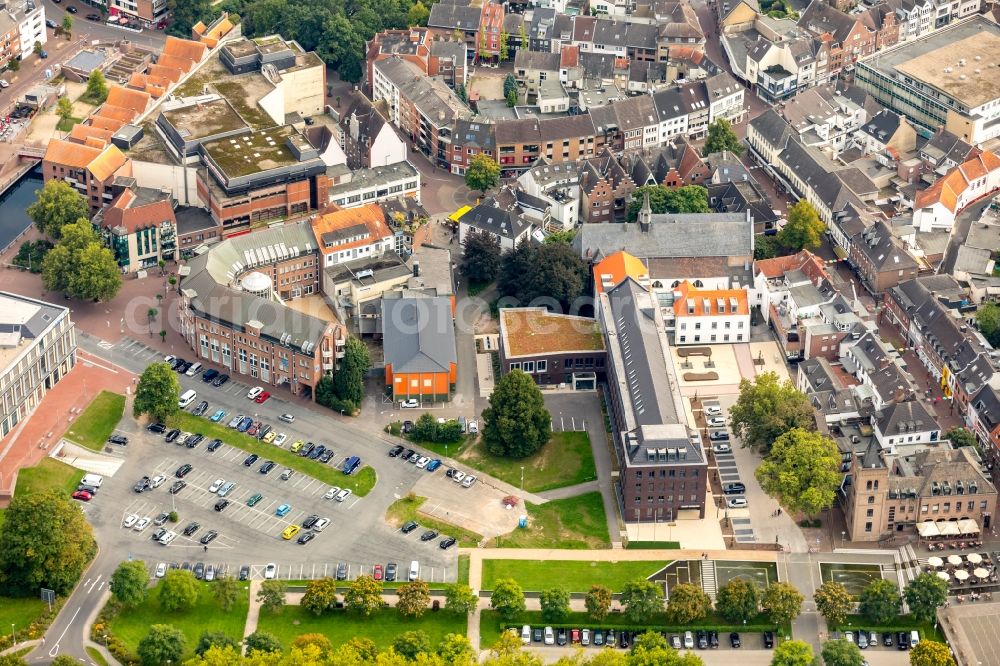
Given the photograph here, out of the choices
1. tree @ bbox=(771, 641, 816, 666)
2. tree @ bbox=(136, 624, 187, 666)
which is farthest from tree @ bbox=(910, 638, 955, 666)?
tree @ bbox=(136, 624, 187, 666)

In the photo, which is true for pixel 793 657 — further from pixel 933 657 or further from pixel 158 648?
pixel 158 648

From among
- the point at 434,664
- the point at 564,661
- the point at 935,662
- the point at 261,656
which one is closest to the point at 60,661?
the point at 261,656

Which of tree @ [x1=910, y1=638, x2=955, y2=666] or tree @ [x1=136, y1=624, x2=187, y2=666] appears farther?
tree @ [x1=136, y1=624, x2=187, y2=666]

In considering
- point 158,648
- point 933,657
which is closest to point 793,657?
point 933,657

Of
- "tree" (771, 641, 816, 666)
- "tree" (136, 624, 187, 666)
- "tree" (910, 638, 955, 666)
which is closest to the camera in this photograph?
"tree" (910, 638, 955, 666)

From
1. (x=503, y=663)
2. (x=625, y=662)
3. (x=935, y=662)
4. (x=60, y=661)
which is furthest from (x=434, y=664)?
(x=935, y=662)

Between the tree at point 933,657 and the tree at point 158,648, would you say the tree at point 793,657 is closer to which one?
the tree at point 933,657

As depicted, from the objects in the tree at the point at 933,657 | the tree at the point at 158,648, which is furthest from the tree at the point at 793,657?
the tree at the point at 158,648

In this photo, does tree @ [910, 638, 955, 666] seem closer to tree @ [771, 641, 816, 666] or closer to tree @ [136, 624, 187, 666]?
tree @ [771, 641, 816, 666]

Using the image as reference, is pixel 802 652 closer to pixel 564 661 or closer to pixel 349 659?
pixel 564 661

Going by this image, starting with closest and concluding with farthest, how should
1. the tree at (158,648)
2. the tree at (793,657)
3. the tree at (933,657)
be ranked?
the tree at (933,657)
the tree at (793,657)
the tree at (158,648)
